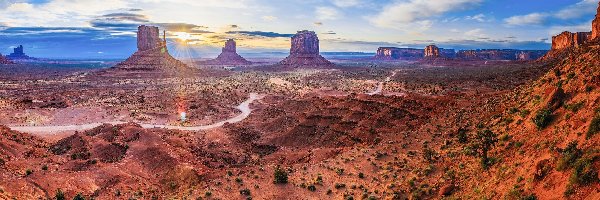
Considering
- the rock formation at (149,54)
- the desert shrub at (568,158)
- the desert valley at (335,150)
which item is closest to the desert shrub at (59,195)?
the desert valley at (335,150)

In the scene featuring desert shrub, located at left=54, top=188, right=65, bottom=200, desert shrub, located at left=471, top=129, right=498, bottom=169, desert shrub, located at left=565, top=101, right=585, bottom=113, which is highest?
desert shrub, located at left=565, top=101, right=585, bottom=113

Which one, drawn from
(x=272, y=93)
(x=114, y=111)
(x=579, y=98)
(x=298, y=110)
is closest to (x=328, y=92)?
(x=272, y=93)

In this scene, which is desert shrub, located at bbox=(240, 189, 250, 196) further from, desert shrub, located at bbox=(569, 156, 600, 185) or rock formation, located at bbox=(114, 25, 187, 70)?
rock formation, located at bbox=(114, 25, 187, 70)

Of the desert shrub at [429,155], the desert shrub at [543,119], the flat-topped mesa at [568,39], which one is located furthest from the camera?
the flat-topped mesa at [568,39]

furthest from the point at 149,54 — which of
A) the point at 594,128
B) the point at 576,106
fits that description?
the point at 594,128

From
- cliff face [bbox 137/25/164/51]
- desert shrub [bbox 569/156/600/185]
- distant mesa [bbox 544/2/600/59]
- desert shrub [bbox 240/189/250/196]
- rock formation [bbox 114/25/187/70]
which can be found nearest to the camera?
desert shrub [bbox 569/156/600/185]

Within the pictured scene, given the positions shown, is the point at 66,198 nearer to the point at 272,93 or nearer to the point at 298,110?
the point at 298,110

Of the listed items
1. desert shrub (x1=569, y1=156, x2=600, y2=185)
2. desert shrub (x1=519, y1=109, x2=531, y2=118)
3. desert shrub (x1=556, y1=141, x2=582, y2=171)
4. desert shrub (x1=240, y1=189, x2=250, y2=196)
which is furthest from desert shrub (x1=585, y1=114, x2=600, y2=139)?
desert shrub (x1=240, y1=189, x2=250, y2=196)

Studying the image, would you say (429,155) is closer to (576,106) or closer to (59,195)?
(576,106)

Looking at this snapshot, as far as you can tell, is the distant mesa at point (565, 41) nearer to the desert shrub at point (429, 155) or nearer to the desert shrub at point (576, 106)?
the desert shrub at point (429, 155)

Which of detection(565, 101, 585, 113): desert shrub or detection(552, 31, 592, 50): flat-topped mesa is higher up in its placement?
detection(552, 31, 592, 50): flat-topped mesa
